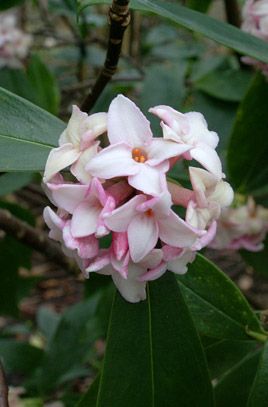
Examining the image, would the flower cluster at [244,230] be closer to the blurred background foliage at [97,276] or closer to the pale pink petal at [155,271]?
the blurred background foliage at [97,276]

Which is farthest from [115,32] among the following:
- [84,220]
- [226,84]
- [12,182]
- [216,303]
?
[226,84]

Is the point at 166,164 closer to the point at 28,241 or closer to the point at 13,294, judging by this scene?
the point at 28,241

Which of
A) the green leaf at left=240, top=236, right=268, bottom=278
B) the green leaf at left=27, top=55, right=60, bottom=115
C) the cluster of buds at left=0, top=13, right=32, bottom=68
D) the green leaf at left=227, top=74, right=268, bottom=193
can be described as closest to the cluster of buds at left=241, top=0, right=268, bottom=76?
the green leaf at left=227, top=74, right=268, bottom=193

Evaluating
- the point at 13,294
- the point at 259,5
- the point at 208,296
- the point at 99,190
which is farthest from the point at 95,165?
the point at 13,294

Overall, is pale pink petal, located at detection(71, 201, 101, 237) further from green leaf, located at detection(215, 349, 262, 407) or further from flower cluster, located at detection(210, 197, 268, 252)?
flower cluster, located at detection(210, 197, 268, 252)

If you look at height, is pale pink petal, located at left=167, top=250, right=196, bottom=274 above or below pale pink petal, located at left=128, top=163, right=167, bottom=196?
below

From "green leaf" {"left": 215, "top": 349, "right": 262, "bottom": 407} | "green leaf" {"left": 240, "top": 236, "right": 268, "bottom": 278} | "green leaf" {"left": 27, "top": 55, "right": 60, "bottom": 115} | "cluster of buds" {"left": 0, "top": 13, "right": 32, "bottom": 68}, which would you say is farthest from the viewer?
"cluster of buds" {"left": 0, "top": 13, "right": 32, "bottom": 68}

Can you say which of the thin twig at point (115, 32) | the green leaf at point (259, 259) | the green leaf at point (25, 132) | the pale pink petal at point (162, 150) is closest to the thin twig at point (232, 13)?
the green leaf at point (259, 259)
